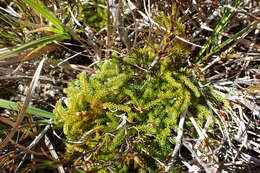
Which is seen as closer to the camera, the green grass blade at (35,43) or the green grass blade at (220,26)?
the green grass blade at (35,43)

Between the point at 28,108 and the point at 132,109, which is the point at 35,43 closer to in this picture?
the point at 28,108

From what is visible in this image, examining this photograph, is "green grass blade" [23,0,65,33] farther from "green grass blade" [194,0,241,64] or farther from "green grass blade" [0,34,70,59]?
"green grass blade" [194,0,241,64]

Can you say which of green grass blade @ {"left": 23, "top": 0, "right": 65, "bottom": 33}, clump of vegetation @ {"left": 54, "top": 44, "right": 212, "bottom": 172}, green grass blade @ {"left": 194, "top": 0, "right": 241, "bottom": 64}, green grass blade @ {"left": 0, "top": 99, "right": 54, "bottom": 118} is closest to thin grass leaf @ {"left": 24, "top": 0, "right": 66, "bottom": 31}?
green grass blade @ {"left": 23, "top": 0, "right": 65, "bottom": 33}

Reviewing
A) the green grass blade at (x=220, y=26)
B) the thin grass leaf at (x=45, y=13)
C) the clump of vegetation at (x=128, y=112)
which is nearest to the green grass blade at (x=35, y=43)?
the thin grass leaf at (x=45, y=13)

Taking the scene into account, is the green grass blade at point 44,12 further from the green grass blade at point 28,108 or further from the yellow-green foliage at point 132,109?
the green grass blade at point 28,108

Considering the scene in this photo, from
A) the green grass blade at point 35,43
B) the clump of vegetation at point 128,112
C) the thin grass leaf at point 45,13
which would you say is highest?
the thin grass leaf at point 45,13

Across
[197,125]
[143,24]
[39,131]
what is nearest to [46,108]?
[39,131]

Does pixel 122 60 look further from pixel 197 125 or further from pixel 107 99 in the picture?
pixel 197 125

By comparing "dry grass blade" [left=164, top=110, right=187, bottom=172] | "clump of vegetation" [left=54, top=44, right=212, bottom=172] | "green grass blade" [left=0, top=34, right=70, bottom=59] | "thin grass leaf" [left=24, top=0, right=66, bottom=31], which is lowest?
"dry grass blade" [left=164, top=110, right=187, bottom=172]

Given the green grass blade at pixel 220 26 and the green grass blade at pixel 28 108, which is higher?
the green grass blade at pixel 220 26
